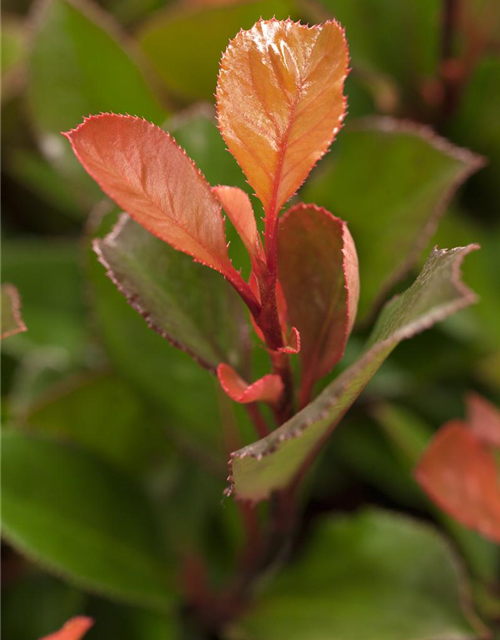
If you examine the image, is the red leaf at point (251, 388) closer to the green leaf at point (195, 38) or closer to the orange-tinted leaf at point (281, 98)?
the orange-tinted leaf at point (281, 98)

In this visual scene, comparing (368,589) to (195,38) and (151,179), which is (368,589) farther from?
(195,38)

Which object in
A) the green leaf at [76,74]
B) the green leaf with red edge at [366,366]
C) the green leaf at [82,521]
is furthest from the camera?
the green leaf at [76,74]

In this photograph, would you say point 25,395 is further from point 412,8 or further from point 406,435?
point 412,8

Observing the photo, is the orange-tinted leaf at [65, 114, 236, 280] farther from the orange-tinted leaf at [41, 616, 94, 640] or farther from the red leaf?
the orange-tinted leaf at [41, 616, 94, 640]

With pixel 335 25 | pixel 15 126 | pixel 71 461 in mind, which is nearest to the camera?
pixel 335 25

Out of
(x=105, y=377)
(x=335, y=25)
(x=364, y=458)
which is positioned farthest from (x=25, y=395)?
(x=335, y=25)

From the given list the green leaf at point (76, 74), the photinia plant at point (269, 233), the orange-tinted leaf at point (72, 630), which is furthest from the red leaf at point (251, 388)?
the green leaf at point (76, 74)
